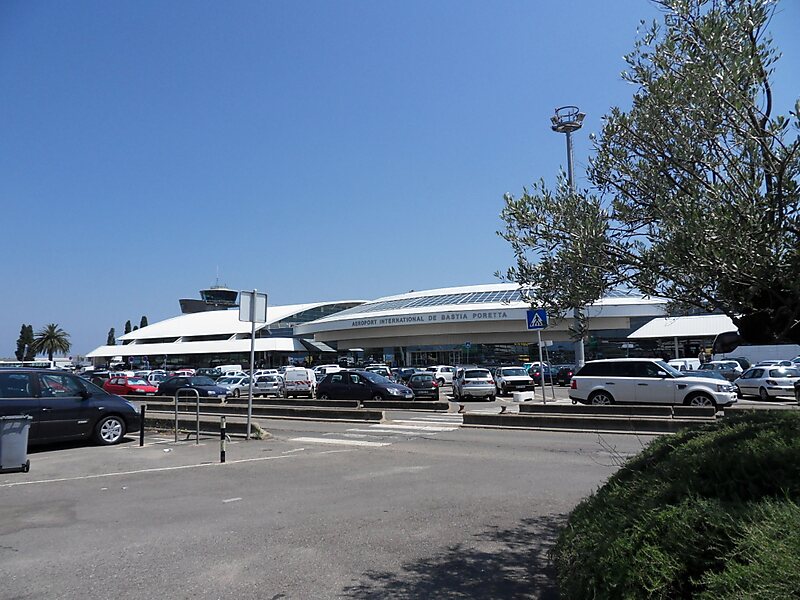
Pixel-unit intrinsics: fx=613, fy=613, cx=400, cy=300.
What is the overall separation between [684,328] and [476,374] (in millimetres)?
39837

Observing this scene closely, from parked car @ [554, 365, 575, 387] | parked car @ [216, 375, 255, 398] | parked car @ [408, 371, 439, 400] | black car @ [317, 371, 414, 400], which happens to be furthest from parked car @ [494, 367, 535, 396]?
parked car @ [216, 375, 255, 398]

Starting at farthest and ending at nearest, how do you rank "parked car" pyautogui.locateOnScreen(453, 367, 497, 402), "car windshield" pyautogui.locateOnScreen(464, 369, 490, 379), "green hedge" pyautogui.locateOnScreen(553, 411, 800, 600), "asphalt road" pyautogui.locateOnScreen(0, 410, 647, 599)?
"car windshield" pyautogui.locateOnScreen(464, 369, 490, 379)
"parked car" pyautogui.locateOnScreen(453, 367, 497, 402)
"asphalt road" pyautogui.locateOnScreen(0, 410, 647, 599)
"green hedge" pyautogui.locateOnScreen(553, 411, 800, 600)

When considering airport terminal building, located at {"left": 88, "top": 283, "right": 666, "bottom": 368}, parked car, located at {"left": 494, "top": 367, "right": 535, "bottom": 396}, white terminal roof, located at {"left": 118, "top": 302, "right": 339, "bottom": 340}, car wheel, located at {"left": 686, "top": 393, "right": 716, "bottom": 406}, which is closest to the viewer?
car wheel, located at {"left": 686, "top": 393, "right": 716, "bottom": 406}

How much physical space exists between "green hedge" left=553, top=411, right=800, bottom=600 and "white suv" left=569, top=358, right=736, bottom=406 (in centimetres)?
1520

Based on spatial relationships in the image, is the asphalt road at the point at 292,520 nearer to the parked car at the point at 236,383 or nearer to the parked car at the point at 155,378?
the parked car at the point at 236,383

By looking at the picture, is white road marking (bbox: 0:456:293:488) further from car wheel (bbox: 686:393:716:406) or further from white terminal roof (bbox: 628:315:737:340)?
white terminal roof (bbox: 628:315:737:340)

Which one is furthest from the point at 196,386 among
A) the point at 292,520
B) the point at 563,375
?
the point at 292,520

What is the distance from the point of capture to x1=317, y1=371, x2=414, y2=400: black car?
26453mm

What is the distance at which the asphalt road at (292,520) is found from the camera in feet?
17.3

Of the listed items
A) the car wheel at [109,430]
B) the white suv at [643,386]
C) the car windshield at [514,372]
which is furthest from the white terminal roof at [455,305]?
the car wheel at [109,430]

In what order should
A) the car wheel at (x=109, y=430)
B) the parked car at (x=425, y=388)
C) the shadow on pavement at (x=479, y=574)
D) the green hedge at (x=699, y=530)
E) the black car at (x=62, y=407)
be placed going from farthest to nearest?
the parked car at (x=425, y=388) < the car wheel at (x=109, y=430) < the black car at (x=62, y=407) < the shadow on pavement at (x=479, y=574) < the green hedge at (x=699, y=530)

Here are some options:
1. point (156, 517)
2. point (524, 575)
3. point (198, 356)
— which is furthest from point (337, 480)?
point (198, 356)

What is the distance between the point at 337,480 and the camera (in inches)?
388

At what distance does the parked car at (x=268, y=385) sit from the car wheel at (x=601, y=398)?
21112 millimetres
